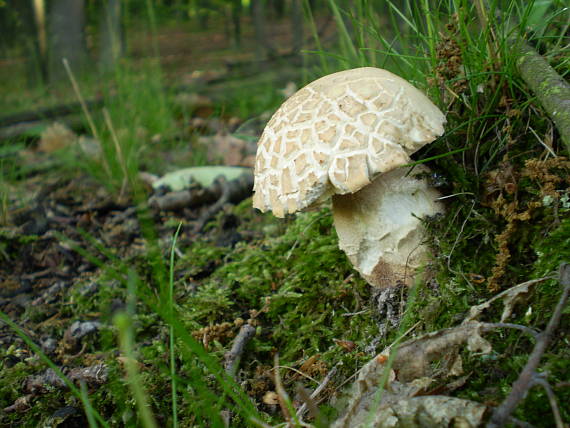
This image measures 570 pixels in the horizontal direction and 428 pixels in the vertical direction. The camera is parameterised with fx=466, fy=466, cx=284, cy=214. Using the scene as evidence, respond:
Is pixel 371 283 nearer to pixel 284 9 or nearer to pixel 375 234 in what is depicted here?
pixel 375 234

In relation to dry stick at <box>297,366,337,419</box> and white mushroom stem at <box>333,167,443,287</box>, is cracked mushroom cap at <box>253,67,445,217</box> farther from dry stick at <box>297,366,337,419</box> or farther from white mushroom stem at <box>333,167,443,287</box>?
dry stick at <box>297,366,337,419</box>

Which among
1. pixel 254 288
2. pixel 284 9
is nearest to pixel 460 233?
pixel 254 288

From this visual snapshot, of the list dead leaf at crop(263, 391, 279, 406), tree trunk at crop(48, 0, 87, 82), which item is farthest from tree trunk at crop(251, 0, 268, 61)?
dead leaf at crop(263, 391, 279, 406)

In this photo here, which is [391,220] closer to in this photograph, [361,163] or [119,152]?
[361,163]

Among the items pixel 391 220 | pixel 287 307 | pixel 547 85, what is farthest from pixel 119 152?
pixel 547 85

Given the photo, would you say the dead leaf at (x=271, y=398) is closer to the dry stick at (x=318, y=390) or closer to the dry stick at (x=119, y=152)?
the dry stick at (x=318, y=390)

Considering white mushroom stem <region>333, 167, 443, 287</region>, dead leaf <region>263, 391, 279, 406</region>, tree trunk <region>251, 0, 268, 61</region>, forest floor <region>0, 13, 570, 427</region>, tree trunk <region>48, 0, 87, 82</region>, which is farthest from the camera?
tree trunk <region>251, 0, 268, 61</region>

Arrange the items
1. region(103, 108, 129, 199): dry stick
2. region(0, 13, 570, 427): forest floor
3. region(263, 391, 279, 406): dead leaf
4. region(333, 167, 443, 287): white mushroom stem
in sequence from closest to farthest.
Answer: region(0, 13, 570, 427): forest floor, region(263, 391, 279, 406): dead leaf, region(333, 167, 443, 287): white mushroom stem, region(103, 108, 129, 199): dry stick
